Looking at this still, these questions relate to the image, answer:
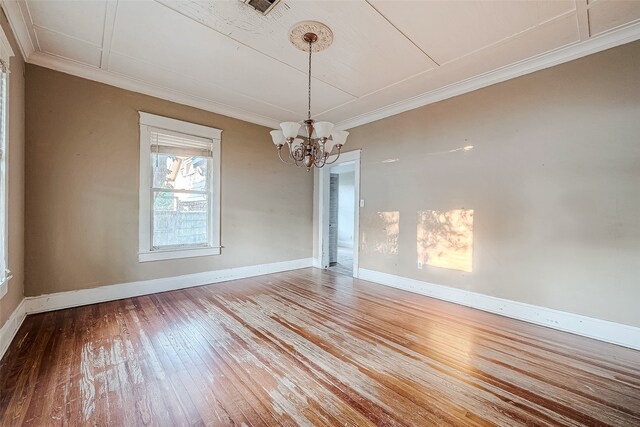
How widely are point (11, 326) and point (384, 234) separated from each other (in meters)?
4.38

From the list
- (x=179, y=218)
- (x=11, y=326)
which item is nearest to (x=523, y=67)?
(x=179, y=218)

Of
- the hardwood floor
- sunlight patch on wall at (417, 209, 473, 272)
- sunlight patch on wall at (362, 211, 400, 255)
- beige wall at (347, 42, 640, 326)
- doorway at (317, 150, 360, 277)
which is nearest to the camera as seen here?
the hardwood floor

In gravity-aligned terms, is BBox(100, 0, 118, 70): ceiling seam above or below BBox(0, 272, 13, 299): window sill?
above

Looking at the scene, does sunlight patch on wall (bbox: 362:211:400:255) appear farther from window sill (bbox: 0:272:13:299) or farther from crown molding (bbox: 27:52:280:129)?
window sill (bbox: 0:272:13:299)

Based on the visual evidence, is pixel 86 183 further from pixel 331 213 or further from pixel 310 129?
pixel 331 213

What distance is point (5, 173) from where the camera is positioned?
2.20 m

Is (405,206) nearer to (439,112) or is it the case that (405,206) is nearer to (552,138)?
(439,112)

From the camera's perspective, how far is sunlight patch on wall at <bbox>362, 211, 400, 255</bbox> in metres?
4.19

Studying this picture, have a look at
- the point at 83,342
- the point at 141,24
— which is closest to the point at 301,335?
the point at 83,342

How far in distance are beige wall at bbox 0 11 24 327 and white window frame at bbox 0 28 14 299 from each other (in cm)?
12

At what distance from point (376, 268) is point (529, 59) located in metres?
3.33

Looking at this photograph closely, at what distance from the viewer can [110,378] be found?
1.84m

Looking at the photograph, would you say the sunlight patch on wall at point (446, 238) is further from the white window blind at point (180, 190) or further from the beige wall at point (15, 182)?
the beige wall at point (15, 182)

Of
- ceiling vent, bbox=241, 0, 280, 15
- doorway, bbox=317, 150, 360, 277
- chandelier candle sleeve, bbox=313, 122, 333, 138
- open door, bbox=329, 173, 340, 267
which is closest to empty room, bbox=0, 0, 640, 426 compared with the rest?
ceiling vent, bbox=241, 0, 280, 15
